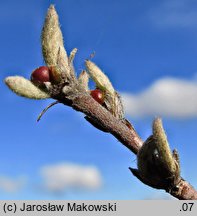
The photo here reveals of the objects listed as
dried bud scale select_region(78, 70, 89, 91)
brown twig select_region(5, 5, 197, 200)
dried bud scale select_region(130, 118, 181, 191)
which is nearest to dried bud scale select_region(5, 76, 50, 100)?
brown twig select_region(5, 5, 197, 200)

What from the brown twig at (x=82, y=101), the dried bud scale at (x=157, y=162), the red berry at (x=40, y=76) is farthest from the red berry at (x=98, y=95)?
the dried bud scale at (x=157, y=162)

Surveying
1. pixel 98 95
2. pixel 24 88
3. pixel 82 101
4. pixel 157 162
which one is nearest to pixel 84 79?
pixel 98 95

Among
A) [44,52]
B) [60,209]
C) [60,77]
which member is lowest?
[60,209]

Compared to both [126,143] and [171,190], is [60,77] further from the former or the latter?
[171,190]

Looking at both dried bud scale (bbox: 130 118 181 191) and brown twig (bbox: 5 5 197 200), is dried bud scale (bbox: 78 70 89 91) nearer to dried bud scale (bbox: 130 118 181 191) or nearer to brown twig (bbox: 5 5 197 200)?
brown twig (bbox: 5 5 197 200)

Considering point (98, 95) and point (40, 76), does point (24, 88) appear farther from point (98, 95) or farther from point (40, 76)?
point (98, 95)

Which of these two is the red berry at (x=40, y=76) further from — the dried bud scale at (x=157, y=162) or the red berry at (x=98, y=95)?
the dried bud scale at (x=157, y=162)

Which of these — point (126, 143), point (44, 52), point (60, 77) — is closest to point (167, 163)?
point (126, 143)
